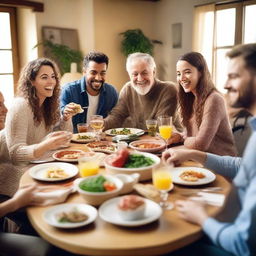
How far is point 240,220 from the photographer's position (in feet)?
3.41

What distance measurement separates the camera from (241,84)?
1133mm

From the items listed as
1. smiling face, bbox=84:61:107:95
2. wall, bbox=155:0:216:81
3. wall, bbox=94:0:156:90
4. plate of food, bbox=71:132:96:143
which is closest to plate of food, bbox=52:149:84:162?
plate of food, bbox=71:132:96:143

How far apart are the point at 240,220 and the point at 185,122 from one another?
1627 millimetres

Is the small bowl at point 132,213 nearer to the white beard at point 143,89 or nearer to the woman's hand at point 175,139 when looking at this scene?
the woman's hand at point 175,139

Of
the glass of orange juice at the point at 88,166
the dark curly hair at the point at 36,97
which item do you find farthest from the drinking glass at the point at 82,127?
the glass of orange juice at the point at 88,166

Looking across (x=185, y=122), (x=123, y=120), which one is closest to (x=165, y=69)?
(x=123, y=120)

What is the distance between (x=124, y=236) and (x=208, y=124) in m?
1.34

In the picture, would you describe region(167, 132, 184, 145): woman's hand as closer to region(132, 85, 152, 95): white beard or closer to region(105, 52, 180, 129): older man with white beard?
region(105, 52, 180, 129): older man with white beard

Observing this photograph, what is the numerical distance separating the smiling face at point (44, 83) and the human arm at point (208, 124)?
1073 millimetres

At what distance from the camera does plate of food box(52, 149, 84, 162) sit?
6.07ft

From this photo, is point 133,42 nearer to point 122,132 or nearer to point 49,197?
point 122,132

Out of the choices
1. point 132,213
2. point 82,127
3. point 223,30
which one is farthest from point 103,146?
point 223,30

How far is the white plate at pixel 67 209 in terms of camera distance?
111 centimetres

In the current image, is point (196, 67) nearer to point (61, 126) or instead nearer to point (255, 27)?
point (61, 126)
